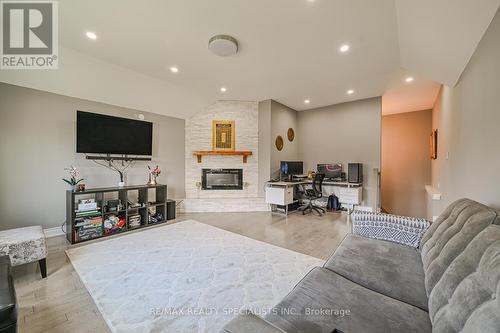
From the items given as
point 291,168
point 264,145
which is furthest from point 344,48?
point 291,168

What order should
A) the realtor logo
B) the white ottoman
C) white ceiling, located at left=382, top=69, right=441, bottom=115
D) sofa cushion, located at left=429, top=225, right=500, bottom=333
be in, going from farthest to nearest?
white ceiling, located at left=382, top=69, right=441, bottom=115 < the realtor logo < the white ottoman < sofa cushion, located at left=429, top=225, right=500, bottom=333

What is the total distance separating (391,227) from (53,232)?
15.7 feet

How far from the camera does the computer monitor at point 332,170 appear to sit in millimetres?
5207

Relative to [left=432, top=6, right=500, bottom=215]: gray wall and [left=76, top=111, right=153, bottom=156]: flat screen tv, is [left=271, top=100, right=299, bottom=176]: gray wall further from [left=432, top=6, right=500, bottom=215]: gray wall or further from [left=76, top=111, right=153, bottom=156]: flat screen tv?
[left=432, top=6, right=500, bottom=215]: gray wall

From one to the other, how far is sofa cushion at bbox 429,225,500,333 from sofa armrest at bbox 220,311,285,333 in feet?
2.01

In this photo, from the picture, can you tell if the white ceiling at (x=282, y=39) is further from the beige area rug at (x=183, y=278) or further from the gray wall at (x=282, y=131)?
the beige area rug at (x=183, y=278)

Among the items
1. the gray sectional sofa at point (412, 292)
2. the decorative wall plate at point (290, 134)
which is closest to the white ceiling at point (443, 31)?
the gray sectional sofa at point (412, 292)

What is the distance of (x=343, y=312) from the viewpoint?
98cm

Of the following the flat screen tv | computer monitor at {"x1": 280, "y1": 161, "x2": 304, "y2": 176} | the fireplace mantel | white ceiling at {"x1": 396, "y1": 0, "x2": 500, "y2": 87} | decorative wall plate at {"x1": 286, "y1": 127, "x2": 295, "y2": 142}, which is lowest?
computer monitor at {"x1": 280, "y1": 161, "x2": 304, "y2": 176}

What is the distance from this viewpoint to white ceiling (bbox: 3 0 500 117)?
6.43 ft

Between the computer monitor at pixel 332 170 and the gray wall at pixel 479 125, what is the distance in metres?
2.53

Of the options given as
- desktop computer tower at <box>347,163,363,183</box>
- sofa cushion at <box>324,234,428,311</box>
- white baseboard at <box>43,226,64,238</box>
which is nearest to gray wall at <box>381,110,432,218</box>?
desktop computer tower at <box>347,163,363,183</box>

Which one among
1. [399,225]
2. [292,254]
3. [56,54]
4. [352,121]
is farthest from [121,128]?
[352,121]

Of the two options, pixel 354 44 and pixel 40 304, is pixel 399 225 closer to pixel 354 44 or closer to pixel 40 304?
pixel 354 44
